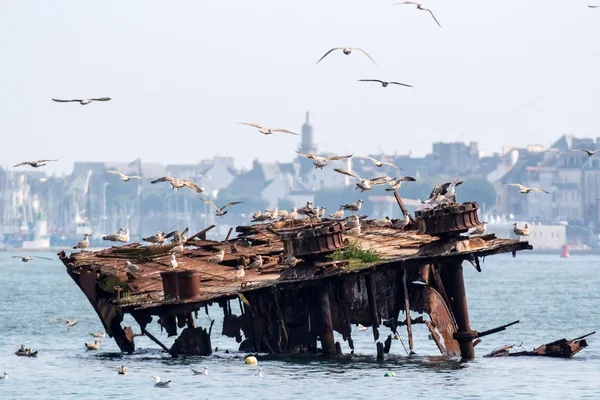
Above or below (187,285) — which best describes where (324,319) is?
below

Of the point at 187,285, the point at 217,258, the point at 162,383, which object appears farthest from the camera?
the point at 217,258

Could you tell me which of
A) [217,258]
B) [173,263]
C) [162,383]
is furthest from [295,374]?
[217,258]

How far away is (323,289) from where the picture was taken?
5403 centimetres

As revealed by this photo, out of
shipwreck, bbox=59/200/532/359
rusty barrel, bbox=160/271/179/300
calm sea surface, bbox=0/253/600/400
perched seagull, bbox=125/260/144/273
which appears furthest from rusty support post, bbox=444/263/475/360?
perched seagull, bbox=125/260/144/273

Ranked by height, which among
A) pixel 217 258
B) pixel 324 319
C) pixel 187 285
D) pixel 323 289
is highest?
pixel 217 258

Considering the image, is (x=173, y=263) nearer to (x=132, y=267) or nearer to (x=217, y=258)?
(x=132, y=267)

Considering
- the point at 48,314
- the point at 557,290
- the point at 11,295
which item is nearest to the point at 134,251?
the point at 48,314

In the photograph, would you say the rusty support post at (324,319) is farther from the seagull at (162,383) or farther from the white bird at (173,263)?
the seagull at (162,383)

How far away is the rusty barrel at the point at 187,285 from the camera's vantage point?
5453 centimetres

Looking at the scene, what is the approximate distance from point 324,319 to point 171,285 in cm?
485

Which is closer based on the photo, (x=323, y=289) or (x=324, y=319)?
(x=323, y=289)

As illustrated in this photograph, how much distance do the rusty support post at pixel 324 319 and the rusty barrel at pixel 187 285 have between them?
3755 millimetres

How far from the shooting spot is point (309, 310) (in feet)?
182

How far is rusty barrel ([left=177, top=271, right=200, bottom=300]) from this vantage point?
54531mm
